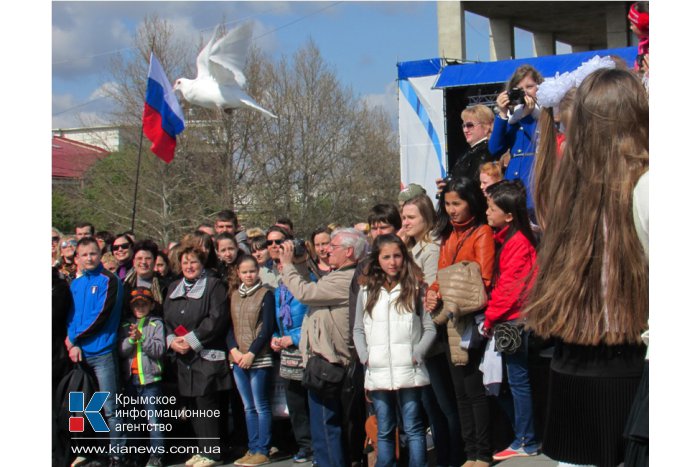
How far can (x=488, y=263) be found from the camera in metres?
5.27

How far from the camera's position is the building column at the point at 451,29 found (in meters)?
21.3

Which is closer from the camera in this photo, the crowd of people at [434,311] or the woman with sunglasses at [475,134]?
the crowd of people at [434,311]

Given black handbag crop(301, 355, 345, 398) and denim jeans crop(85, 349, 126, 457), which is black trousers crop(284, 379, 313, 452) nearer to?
black handbag crop(301, 355, 345, 398)

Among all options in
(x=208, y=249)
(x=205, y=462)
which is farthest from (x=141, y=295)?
(x=205, y=462)

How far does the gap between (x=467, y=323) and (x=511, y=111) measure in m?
1.53

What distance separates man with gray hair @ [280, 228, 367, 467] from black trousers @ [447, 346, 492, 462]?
0.81 m

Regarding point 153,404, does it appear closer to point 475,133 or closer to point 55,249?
→ point 55,249

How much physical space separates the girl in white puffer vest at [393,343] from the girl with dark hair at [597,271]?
2.60m

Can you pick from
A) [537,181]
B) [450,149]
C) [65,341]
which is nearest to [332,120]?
[450,149]

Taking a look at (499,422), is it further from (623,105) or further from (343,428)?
(623,105)

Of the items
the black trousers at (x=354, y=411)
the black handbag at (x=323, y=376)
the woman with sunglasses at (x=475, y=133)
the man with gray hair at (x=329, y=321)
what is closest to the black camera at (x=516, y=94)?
the woman with sunglasses at (x=475, y=133)

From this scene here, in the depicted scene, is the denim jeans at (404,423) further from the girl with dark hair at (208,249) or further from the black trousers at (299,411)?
the girl with dark hair at (208,249)

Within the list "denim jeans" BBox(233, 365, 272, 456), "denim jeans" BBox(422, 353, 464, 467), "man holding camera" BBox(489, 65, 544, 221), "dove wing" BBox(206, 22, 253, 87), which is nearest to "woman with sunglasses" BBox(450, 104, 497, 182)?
"man holding camera" BBox(489, 65, 544, 221)

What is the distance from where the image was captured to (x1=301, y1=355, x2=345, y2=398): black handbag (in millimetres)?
5617
